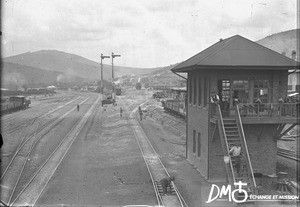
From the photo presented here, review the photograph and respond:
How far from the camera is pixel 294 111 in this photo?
17.1 metres

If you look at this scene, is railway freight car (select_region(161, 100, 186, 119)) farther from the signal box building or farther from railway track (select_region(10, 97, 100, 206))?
the signal box building

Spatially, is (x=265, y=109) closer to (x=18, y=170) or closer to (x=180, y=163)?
(x=180, y=163)

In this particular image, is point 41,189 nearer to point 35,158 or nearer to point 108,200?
point 108,200

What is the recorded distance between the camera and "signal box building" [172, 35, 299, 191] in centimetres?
1669

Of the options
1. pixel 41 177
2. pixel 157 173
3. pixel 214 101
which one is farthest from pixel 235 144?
pixel 41 177

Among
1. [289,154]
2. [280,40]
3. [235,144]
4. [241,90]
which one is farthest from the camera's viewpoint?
[280,40]

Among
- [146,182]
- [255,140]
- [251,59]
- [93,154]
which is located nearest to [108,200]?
[146,182]

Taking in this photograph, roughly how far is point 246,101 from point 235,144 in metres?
3.23

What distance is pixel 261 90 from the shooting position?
707 inches

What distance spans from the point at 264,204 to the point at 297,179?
5.52 m

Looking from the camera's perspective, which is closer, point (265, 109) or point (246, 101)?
point (265, 109)

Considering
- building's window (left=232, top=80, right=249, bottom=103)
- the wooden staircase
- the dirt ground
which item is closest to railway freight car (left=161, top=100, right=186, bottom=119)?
the dirt ground

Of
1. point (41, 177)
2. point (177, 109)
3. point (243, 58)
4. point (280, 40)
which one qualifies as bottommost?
point (41, 177)

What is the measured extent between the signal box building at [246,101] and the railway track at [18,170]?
32.1ft
